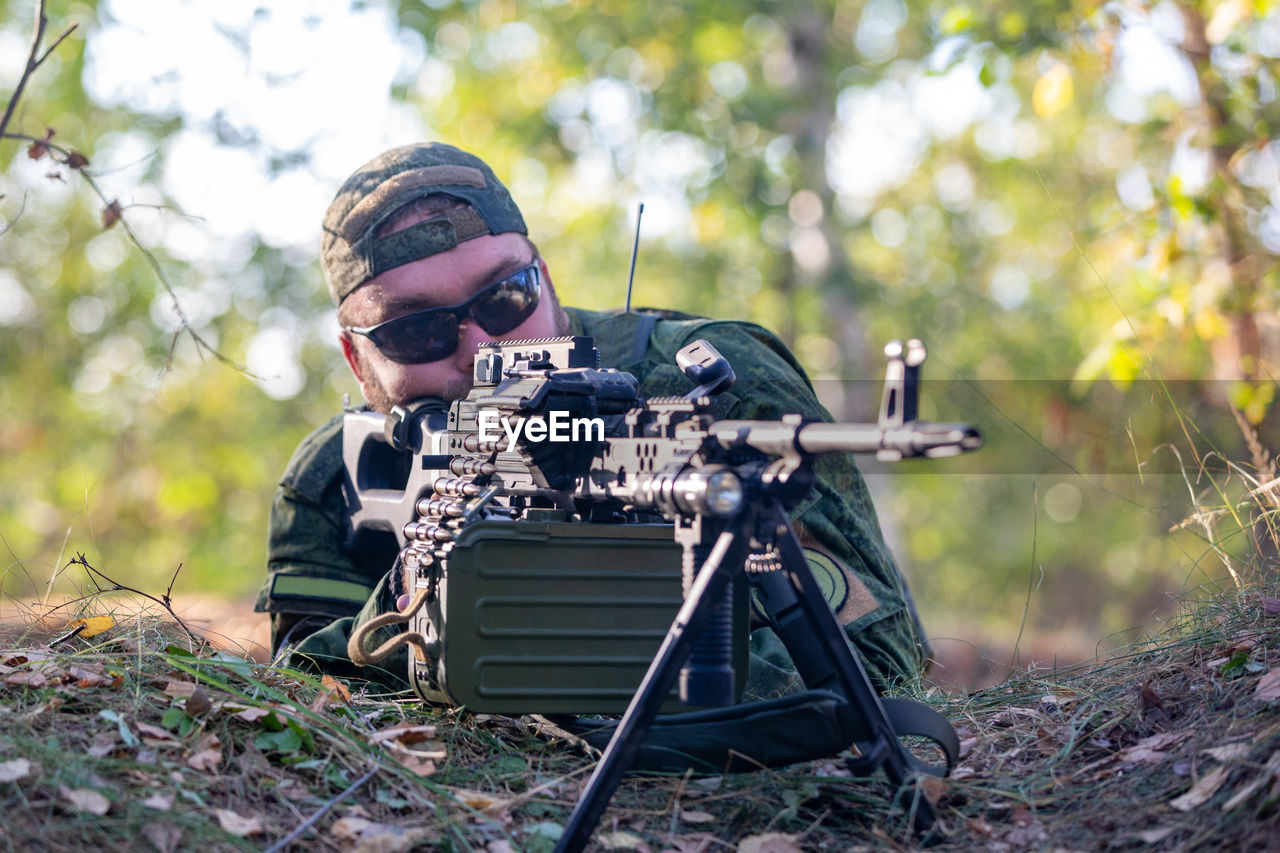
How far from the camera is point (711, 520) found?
8.32 feet

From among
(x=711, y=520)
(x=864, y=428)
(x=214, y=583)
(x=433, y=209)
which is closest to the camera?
(x=864, y=428)

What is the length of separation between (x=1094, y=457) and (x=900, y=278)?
437cm

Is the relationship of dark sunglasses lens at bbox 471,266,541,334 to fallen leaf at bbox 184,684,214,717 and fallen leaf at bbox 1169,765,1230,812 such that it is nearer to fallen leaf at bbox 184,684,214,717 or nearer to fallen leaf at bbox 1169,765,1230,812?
fallen leaf at bbox 184,684,214,717

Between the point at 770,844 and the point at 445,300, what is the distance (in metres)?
2.41

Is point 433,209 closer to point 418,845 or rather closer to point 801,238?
point 418,845

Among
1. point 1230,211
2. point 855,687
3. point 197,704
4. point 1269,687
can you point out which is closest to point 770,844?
point 855,687

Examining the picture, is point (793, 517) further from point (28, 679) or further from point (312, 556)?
point (28, 679)

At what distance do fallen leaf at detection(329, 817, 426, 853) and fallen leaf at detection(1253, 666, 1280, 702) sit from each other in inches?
79.2

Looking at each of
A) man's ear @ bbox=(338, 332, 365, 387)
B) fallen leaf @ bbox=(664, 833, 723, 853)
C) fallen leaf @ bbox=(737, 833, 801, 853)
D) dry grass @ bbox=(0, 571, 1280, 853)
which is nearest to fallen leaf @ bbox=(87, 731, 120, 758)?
dry grass @ bbox=(0, 571, 1280, 853)

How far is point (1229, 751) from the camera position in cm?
262

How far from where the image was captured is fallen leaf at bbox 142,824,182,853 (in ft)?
7.75

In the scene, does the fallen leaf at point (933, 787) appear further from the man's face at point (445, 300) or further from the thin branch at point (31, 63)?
the thin branch at point (31, 63)

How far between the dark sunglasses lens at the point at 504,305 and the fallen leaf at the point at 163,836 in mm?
2241

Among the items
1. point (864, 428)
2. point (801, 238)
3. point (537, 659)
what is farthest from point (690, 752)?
point (801, 238)
